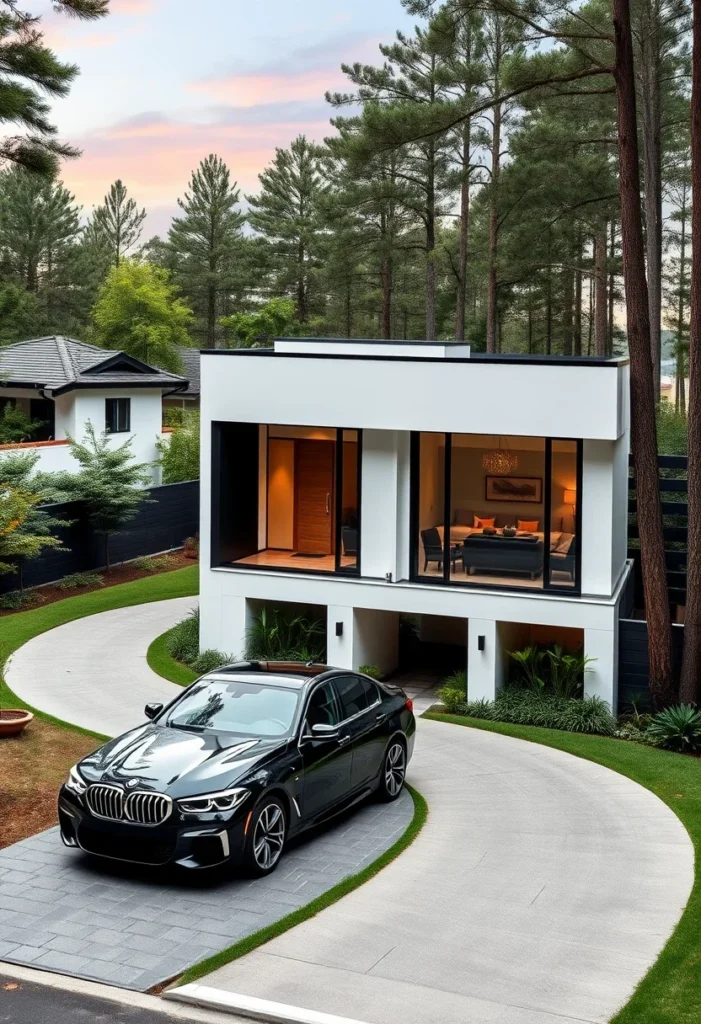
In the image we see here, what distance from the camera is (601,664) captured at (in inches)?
643

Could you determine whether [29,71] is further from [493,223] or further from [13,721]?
[493,223]

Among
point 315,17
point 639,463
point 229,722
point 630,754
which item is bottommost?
point 630,754

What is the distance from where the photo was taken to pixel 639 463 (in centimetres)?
1672

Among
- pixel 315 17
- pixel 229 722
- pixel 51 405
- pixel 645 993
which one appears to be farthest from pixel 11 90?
pixel 315 17

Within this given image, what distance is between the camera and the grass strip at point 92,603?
800 inches

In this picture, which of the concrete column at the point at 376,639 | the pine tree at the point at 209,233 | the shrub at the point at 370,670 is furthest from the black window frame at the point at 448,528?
the pine tree at the point at 209,233

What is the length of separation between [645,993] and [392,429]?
10.5 metres

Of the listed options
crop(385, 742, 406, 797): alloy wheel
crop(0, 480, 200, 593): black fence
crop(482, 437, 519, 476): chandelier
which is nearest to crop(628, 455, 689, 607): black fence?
crop(482, 437, 519, 476): chandelier

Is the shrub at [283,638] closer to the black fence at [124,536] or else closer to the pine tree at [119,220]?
Result: the black fence at [124,536]

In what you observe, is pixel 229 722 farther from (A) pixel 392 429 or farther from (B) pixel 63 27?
(B) pixel 63 27

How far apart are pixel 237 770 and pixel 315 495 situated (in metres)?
9.91

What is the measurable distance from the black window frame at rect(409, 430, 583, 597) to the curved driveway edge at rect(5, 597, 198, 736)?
4.09 meters

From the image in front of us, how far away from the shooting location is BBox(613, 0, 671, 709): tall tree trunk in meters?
16.1

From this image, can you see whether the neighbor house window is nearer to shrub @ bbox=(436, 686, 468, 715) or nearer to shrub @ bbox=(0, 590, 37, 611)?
shrub @ bbox=(0, 590, 37, 611)
